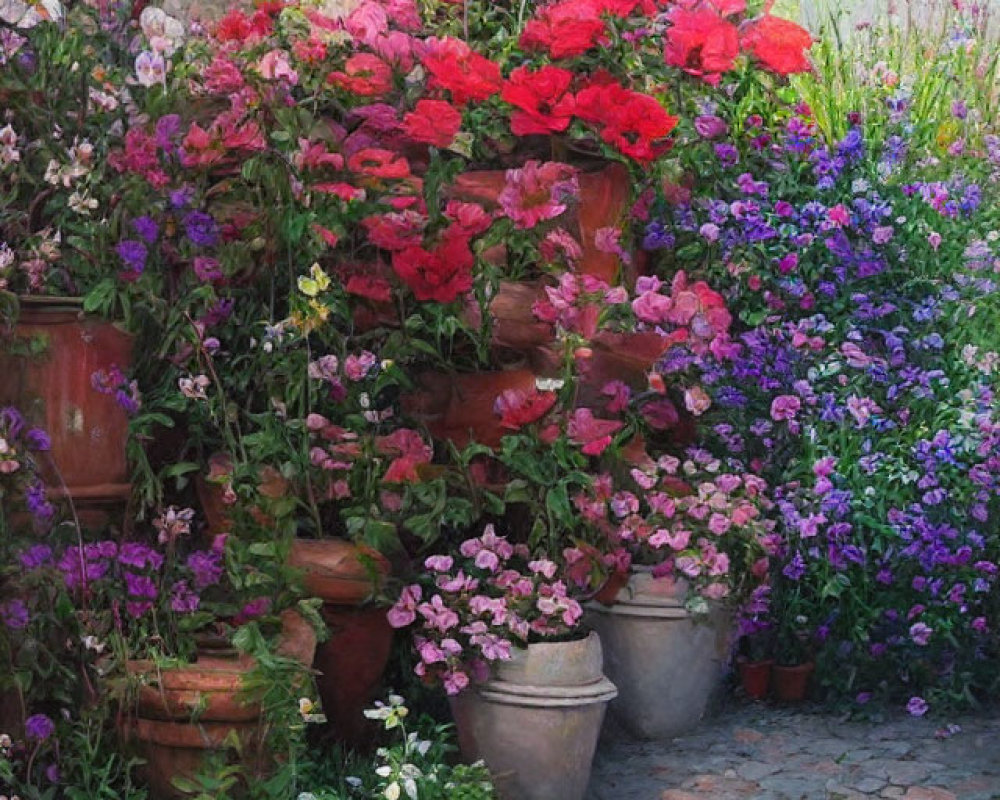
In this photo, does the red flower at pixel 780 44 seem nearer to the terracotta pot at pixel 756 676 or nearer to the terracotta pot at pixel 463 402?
the terracotta pot at pixel 463 402

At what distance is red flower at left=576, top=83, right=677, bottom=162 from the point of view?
3.42 meters

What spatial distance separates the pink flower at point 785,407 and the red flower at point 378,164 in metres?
1.51

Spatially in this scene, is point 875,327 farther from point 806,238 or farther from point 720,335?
point 720,335

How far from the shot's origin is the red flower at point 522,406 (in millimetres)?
3352

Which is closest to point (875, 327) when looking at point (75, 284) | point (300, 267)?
point (300, 267)

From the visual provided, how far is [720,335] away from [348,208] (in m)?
1.01

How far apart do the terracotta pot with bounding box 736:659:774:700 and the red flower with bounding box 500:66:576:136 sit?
71.6 inches

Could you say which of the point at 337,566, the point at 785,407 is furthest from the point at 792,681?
the point at 337,566

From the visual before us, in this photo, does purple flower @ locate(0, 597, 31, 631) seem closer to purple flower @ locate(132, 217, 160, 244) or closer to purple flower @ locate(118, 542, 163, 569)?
purple flower @ locate(118, 542, 163, 569)

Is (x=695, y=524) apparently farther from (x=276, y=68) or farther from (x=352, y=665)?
(x=276, y=68)

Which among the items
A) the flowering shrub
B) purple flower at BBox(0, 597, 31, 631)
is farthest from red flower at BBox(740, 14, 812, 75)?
purple flower at BBox(0, 597, 31, 631)

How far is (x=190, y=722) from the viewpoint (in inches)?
117

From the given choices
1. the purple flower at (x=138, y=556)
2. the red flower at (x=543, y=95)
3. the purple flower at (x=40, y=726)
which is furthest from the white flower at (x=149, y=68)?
the purple flower at (x=40, y=726)

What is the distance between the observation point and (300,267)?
336cm
